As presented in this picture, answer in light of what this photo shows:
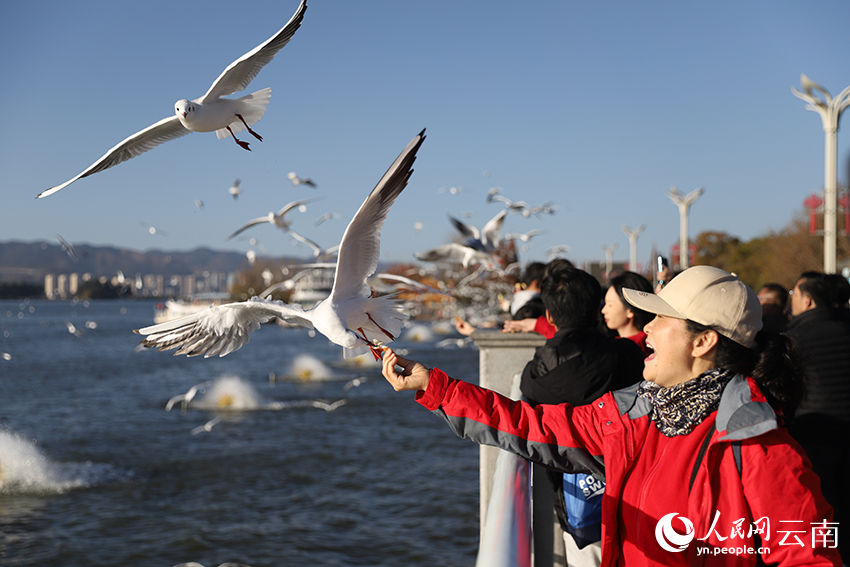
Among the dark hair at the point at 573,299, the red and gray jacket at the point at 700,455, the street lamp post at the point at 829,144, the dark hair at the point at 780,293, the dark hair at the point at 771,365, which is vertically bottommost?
the red and gray jacket at the point at 700,455

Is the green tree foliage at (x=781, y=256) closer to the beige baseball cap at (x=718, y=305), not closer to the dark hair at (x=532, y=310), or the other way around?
the dark hair at (x=532, y=310)

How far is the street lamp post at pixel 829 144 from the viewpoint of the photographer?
11258mm

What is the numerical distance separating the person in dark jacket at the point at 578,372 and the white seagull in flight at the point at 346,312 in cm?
72

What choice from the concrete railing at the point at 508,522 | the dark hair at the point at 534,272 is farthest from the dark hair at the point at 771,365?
the dark hair at the point at 534,272

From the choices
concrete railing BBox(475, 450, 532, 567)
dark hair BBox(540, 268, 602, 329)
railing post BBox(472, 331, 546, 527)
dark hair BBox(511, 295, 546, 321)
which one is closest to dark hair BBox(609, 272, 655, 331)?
dark hair BBox(540, 268, 602, 329)

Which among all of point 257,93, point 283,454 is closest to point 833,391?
point 257,93

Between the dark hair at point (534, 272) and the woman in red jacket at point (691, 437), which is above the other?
the dark hair at point (534, 272)

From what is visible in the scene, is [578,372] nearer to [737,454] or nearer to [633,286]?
[633,286]

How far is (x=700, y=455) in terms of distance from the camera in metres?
1.67

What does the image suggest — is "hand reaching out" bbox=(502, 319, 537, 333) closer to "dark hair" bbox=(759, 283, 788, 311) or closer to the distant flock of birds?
the distant flock of birds

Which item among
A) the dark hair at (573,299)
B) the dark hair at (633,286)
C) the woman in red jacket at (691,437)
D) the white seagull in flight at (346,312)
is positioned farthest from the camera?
the dark hair at (633,286)

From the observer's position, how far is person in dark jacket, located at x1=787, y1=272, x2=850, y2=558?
3281 millimetres

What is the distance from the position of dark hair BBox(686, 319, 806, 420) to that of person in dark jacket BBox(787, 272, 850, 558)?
1.69m

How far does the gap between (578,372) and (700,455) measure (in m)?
1.06
